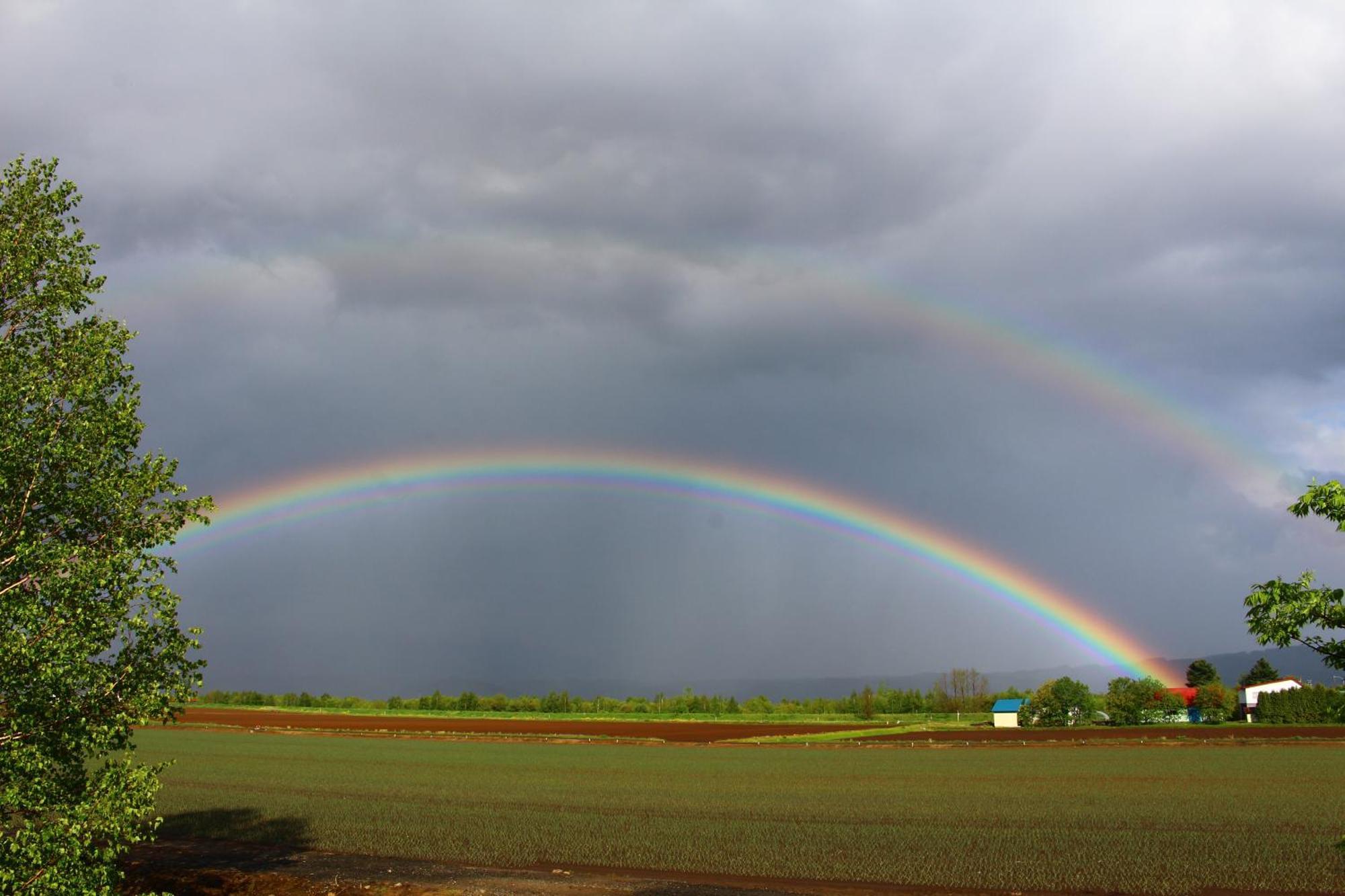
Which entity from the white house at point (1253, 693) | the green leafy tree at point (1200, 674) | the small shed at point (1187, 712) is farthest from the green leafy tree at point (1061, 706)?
the green leafy tree at point (1200, 674)

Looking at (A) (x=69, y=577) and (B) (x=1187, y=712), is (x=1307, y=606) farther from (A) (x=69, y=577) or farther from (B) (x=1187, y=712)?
(B) (x=1187, y=712)

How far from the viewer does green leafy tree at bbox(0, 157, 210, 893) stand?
41.4 ft

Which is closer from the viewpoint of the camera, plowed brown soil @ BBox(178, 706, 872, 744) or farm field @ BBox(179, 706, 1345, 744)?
farm field @ BBox(179, 706, 1345, 744)

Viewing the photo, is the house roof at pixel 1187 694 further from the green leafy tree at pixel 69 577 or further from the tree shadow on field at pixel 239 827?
the green leafy tree at pixel 69 577

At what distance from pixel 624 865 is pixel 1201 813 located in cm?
2713

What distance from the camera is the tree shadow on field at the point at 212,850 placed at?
27344mm

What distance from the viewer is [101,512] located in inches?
565

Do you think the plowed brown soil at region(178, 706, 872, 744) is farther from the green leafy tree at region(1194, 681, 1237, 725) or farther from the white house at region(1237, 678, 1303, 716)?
the white house at region(1237, 678, 1303, 716)

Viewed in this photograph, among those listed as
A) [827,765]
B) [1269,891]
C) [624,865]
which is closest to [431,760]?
[827,765]

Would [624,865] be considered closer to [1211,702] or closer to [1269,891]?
[1269,891]

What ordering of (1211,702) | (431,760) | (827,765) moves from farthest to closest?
(1211,702) → (431,760) → (827,765)

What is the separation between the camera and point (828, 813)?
40438 mm

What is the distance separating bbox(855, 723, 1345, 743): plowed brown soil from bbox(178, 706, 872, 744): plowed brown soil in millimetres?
18800

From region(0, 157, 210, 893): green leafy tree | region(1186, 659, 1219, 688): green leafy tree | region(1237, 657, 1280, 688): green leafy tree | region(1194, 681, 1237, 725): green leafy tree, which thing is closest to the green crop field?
region(0, 157, 210, 893): green leafy tree
